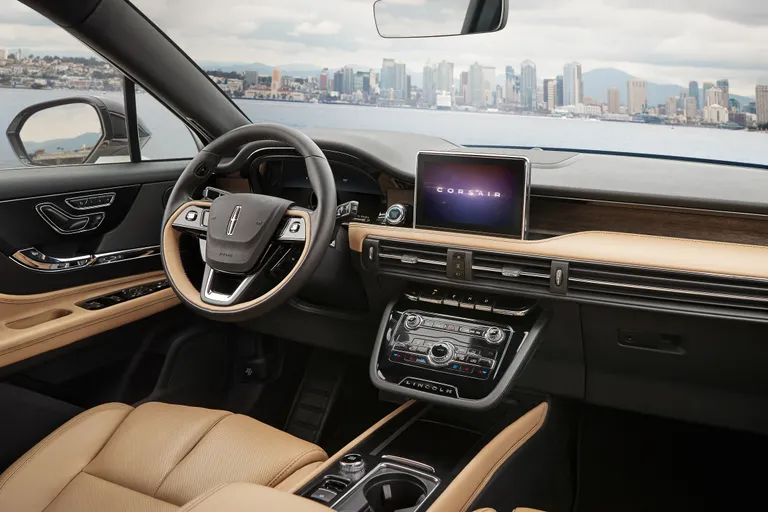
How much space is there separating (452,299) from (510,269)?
0.23 meters

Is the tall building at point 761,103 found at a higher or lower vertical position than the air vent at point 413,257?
higher

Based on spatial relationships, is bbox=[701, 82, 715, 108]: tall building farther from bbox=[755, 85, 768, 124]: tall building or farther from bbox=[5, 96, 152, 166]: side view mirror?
bbox=[5, 96, 152, 166]: side view mirror

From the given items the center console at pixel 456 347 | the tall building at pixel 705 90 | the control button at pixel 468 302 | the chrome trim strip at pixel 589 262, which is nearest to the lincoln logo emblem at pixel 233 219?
the chrome trim strip at pixel 589 262

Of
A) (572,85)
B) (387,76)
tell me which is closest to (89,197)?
(387,76)

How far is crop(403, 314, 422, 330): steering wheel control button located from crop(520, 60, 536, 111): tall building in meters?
0.91

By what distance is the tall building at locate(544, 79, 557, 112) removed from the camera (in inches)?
97.7

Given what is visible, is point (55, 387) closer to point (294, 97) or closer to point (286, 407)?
point (286, 407)

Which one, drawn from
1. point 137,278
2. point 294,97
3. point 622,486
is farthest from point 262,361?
point 622,486

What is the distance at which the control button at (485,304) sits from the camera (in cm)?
210

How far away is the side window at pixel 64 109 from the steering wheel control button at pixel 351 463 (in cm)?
143

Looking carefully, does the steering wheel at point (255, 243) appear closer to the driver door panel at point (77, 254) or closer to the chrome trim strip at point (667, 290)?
the driver door panel at point (77, 254)

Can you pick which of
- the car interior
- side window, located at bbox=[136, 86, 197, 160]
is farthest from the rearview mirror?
side window, located at bbox=[136, 86, 197, 160]

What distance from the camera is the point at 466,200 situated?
6.85ft

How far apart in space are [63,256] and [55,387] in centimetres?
44
